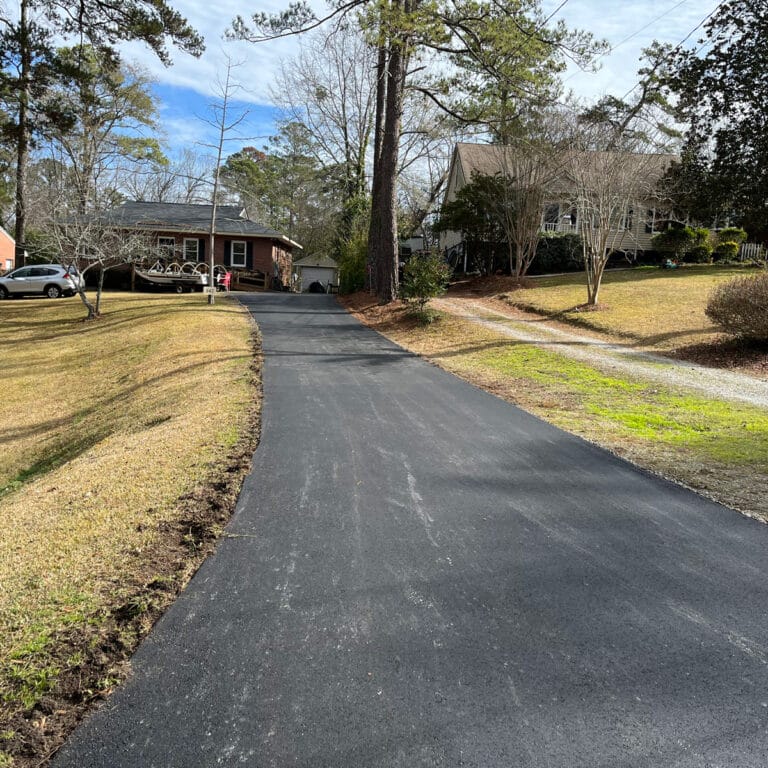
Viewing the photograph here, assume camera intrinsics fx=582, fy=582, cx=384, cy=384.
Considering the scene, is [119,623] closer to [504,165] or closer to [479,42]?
[479,42]

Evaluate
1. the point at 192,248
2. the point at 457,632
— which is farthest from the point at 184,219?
the point at 457,632

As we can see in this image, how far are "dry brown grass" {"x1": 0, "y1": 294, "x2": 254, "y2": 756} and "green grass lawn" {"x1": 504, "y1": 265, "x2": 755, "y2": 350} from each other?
31.3ft

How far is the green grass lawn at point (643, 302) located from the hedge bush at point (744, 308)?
122 centimetres

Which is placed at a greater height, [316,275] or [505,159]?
[505,159]

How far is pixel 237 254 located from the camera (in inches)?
1233

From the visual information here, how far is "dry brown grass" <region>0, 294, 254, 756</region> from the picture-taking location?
291cm

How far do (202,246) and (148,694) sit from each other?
31935mm

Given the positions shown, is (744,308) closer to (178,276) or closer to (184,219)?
(178,276)

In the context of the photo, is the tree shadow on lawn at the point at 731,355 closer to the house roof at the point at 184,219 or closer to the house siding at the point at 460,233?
the house siding at the point at 460,233

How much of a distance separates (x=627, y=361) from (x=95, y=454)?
9386mm

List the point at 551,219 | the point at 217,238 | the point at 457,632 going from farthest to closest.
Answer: the point at 551,219
the point at 217,238
the point at 457,632

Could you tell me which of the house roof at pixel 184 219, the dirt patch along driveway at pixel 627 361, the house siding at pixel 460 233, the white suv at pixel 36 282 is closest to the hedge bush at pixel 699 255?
the house siding at pixel 460 233

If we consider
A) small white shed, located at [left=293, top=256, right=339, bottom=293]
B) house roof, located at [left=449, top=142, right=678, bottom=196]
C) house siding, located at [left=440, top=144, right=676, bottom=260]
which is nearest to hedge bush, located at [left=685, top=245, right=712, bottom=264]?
house siding, located at [left=440, top=144, right=676, bottom=260]

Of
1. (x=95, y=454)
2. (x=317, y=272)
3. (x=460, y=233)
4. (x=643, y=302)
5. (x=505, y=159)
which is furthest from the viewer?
(x=317, y=272)
